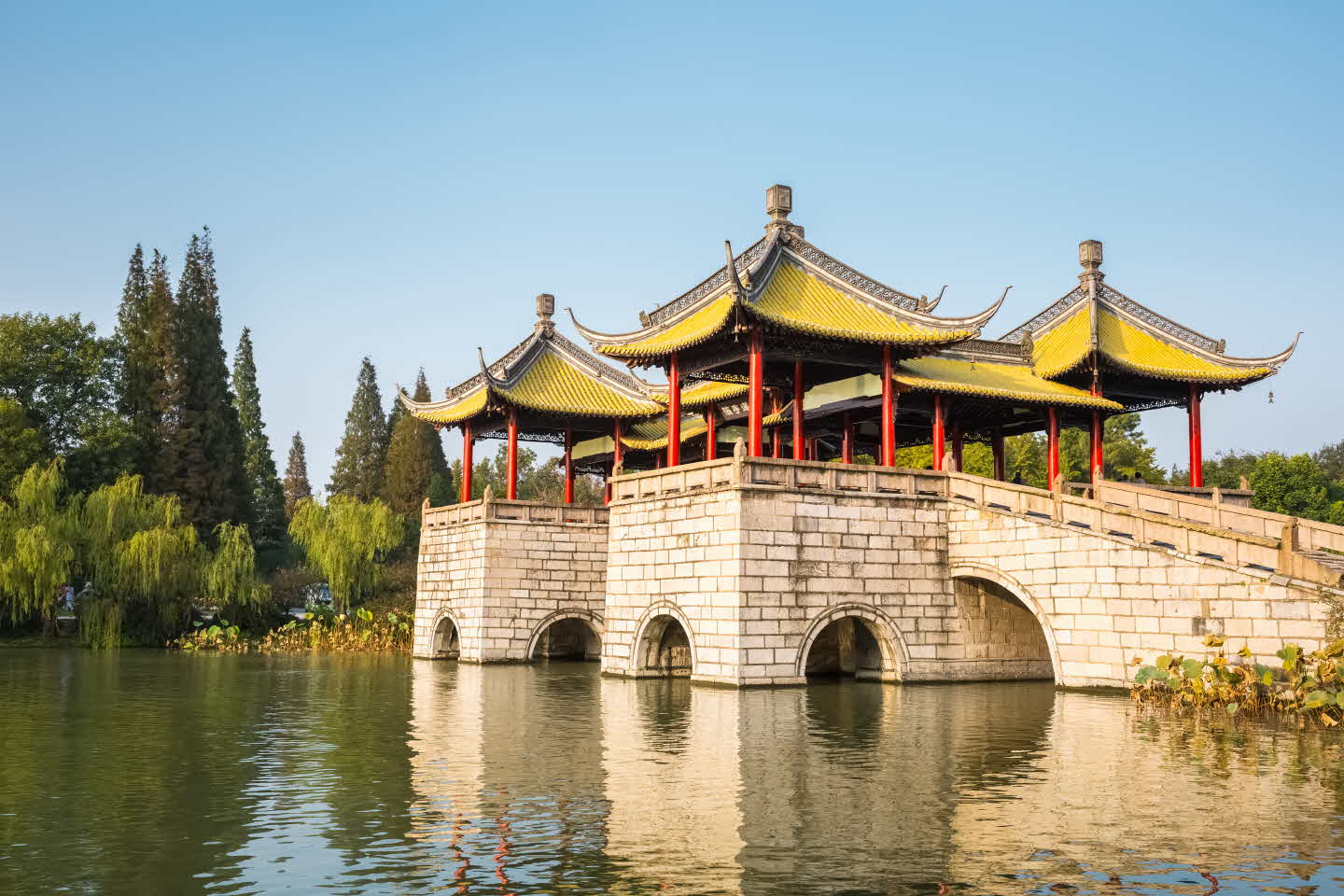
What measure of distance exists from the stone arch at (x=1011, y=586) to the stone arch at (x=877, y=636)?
1.56m

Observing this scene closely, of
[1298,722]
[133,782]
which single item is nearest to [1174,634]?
[1298,722]

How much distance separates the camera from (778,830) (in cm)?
941

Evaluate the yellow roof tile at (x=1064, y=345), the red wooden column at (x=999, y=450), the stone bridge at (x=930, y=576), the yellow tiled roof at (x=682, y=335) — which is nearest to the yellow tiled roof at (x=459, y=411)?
the yellow tiled roof at (x=682, y=335)

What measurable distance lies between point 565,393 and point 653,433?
4.12 m

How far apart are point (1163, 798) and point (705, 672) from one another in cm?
1166

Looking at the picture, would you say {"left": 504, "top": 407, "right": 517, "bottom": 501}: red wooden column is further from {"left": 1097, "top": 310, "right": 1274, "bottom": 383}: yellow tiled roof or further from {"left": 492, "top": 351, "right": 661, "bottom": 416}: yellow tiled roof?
{"left": 1097, "top": 310, "right": 1274, "bottom": 383}: yellow tiled roof

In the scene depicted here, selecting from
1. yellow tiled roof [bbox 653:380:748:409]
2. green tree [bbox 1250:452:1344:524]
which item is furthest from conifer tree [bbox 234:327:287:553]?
green tree [bbox 1250:452:1344:524]

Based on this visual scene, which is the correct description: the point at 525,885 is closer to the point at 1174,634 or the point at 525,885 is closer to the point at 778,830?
the point at 778,830

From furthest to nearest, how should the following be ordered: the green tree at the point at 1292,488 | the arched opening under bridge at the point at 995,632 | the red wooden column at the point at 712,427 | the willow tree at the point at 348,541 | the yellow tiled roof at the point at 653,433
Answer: the green tree at the point at 1292,488, the willow tree at the point at 348,541, the yellow tiled roof at the point at 653,433, the red wooden column at the point at 712,427, the arched opening under bridge at the point at 995,632

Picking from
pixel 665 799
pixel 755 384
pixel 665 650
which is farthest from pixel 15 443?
pixel 665 799

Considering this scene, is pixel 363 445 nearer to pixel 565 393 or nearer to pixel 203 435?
pixel 203 435

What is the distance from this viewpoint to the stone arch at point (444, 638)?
32469mm

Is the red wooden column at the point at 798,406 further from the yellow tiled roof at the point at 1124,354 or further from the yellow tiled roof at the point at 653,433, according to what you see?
the yellow tiled roof at the point at 653,433

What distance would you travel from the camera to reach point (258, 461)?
59625mm
